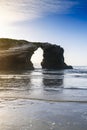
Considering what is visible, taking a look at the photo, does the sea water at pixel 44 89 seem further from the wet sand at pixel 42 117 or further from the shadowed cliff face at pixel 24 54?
the shadowed cliff face at pixel 24 54

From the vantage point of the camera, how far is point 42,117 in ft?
30.2

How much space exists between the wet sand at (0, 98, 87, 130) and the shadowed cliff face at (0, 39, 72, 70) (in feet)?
A: 180

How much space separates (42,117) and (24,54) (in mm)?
58578

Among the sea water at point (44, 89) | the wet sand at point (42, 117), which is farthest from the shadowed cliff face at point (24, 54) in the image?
the wet sand at point (42, 117)

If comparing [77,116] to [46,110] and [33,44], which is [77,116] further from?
[33,44]

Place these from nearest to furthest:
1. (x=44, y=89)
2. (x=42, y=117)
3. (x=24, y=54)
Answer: (x=42, y=117) → (x=44, y=89) → (x=24, y=54)

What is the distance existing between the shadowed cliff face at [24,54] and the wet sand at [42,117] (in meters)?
54.7

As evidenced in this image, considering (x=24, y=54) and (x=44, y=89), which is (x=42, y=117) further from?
(x=24, y=54)

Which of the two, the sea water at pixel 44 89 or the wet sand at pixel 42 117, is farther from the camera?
the sea water at pixel 44 89

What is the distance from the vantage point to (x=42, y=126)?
800cm

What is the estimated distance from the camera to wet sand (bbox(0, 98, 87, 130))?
7.96 m

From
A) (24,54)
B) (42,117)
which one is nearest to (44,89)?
(42,117)

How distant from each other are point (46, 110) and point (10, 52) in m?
56.2

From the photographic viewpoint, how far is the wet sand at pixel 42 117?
26.1 feet
